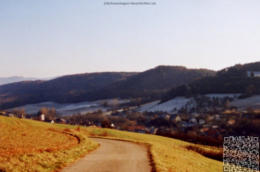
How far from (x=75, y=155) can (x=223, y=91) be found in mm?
153318

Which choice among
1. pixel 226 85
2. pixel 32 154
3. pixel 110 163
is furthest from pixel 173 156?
pixel 226 85

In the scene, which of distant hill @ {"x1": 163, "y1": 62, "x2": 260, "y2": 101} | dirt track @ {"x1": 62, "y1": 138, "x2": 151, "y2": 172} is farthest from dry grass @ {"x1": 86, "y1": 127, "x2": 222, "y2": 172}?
distant hill @ {"x1": 163, "y1": 62, "x2": 260, "y2": 101}

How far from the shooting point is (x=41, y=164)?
14.4m

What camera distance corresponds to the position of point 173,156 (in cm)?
2153

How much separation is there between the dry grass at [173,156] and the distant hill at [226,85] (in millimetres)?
120506

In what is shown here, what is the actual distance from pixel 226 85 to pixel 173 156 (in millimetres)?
151931

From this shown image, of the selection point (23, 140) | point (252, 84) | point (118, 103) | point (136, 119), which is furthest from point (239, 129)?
point (118, 103)

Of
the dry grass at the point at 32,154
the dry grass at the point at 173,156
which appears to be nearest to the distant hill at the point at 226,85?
the dry grass at the point at 173,156

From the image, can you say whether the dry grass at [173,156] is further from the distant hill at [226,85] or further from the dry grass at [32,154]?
the distant hill at [226,85]

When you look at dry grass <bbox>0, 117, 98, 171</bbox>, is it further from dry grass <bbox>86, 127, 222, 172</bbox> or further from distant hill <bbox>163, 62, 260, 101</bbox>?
distant hill <bbox>163, 62, 260, 101</bbox>

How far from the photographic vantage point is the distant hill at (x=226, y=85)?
156 metres

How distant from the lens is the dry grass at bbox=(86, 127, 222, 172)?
17.4 m

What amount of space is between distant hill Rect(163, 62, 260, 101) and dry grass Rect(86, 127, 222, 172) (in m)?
121

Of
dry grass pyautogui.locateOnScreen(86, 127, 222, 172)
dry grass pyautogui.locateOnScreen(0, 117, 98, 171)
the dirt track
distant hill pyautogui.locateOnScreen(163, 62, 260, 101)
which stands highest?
distant hill pyautogui.locateOnScreen(163, 62, 260, 101)
